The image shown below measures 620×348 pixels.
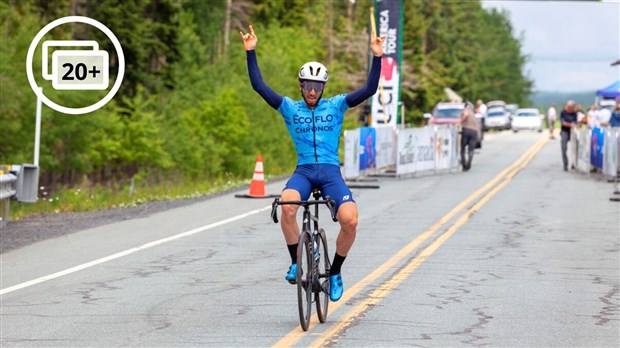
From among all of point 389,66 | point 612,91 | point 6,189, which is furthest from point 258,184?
point 612,91

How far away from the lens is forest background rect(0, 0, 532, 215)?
122 ft

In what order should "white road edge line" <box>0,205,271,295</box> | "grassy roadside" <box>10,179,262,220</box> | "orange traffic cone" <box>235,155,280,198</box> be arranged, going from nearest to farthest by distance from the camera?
1. "white road edge line" <box>0,205,271,295</box>
2. "grassy roadside" <box>10,179,262,220</box>
3. "orange traffic cone" <box>235,155,280,198</box>

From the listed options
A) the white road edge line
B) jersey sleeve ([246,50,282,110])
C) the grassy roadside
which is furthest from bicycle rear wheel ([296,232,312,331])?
the grassy roadside

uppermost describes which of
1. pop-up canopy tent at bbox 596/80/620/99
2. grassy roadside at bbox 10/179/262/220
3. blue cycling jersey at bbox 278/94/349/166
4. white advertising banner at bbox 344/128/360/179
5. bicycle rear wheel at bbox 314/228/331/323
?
pop-up canopy tent at bbox 596/80/620/99

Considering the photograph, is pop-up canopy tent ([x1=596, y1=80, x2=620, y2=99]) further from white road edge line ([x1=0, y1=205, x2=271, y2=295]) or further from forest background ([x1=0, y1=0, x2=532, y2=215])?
white road edge line ([x1=0, y1=205, x2=271, y2=295])

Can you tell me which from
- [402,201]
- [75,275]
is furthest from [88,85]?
[75,275]

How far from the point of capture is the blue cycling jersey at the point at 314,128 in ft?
34.4

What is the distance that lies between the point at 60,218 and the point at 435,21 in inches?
3444

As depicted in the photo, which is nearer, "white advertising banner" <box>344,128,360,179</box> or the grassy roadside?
the grassy roadside

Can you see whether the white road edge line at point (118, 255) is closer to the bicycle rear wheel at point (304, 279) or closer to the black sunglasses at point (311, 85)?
the bicycle rear wheel at point (304, 279)

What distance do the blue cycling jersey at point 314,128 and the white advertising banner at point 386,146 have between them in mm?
22034

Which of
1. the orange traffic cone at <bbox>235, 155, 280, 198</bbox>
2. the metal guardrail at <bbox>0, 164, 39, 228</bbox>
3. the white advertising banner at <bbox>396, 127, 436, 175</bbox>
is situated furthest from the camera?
the white advertising banner at <bbox>396, 127, 436, 175</bbox>

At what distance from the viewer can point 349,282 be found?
42.8 feet

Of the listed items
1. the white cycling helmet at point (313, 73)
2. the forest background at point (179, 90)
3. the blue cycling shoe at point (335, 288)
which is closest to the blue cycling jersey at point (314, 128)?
the white cycling helmet at point (313, 73)
